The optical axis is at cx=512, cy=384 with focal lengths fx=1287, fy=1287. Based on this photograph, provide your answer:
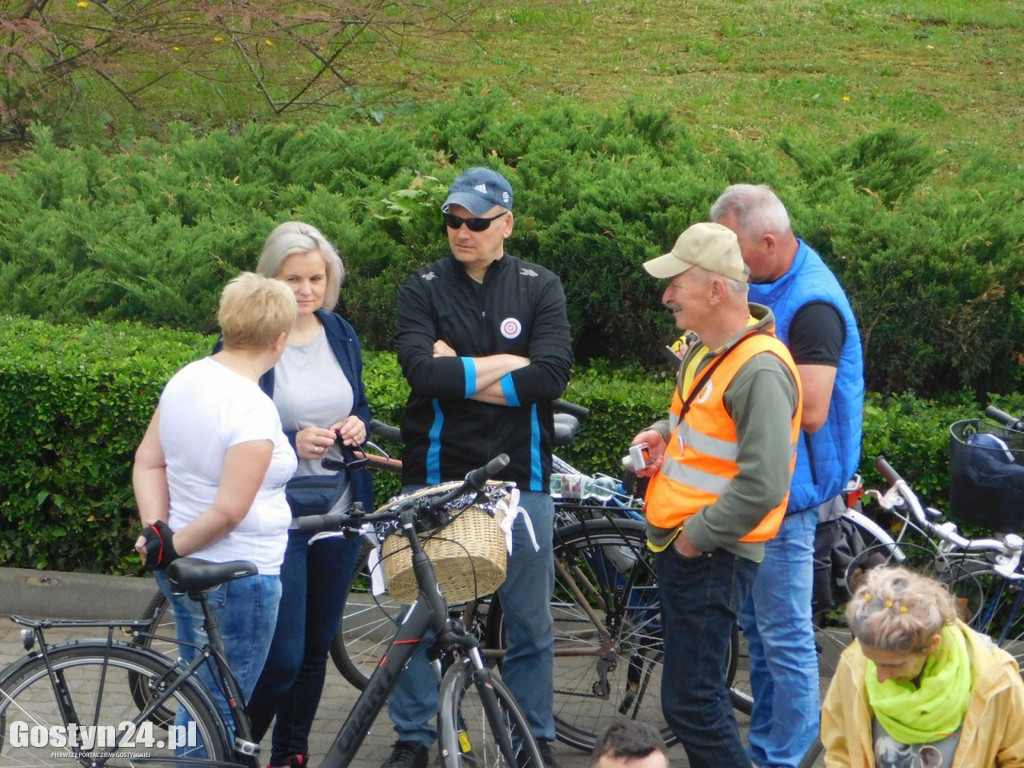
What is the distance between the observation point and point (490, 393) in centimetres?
449

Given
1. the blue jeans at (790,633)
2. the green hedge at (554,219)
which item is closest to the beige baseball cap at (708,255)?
the blue jeans at (790,633)

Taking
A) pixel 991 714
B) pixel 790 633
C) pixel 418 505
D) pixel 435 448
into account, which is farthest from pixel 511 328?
pixel 991 714

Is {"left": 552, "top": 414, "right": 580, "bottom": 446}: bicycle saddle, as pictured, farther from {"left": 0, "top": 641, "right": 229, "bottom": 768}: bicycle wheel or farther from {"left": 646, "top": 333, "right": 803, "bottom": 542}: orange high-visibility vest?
{"left": 0, "top": 641, "right": 229, "bottom": 768}: bicycle wheel

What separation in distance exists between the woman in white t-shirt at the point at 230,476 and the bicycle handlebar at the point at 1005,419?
277 cm

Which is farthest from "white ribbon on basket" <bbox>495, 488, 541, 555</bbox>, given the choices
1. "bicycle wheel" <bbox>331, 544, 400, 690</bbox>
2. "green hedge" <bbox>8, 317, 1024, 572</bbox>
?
"green hedge" <bbox>8, 317, 1024, 572</bbox>

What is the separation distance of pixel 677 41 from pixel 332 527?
11351 mm

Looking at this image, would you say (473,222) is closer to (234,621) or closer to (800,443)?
(800,443)

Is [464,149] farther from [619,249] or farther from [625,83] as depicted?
[625,83]

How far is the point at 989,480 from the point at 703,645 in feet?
4.89

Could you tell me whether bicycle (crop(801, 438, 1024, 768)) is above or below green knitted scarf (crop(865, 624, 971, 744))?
below

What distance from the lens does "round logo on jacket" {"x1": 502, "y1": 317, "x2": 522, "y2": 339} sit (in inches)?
181

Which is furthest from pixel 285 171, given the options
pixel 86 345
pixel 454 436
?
pixel 454 436

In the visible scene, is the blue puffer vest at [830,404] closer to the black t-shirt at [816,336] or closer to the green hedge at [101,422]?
the black t-shirt at [816,336]

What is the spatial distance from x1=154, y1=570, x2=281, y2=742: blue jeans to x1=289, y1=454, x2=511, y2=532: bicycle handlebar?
249mm
